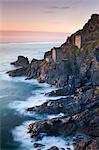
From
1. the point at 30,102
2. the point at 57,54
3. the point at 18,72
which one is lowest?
the point at 30,102

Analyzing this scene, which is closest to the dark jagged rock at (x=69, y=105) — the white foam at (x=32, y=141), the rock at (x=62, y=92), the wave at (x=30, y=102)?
the wave at (x=30, y=102)

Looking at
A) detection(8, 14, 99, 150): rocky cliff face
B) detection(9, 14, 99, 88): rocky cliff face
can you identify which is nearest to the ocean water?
detection(8, 14, 99, 150): rocky cliff face

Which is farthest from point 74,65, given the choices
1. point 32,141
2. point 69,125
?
point 32,141

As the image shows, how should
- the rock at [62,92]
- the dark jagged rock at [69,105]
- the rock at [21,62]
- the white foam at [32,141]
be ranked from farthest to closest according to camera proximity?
the rock at [21,62] → the rock at [62,92] → the dark jagged rock at [69,105] → the white foam at [32,141]

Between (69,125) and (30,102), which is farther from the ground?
(30,102)

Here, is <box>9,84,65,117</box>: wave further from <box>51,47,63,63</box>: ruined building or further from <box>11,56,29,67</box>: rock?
<box>11,56,29,67</box>: rock

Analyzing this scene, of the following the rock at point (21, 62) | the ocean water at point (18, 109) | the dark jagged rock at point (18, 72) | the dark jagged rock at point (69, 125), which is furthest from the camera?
the rock at point (21, 62)

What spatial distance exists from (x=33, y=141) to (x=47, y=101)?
6464 millimetres

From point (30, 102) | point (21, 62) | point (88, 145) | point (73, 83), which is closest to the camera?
point (88, 145)

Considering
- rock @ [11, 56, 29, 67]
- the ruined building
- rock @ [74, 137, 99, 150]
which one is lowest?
rock @ [74, 137, 99, 150]

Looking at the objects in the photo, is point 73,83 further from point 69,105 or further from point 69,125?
point 69,125

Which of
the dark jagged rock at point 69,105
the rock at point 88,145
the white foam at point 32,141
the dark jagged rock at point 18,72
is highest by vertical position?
the dark jagged rock at point 18,72

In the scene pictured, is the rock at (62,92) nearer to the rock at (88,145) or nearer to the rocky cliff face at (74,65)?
the rocky cliff face at (74,65)

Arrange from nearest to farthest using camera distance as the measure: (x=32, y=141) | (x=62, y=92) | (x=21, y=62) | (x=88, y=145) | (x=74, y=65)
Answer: (x=88, y=145), (x=32, y=141), (x=62, y=92), (x=74, y=65), (x=21, y=62)
